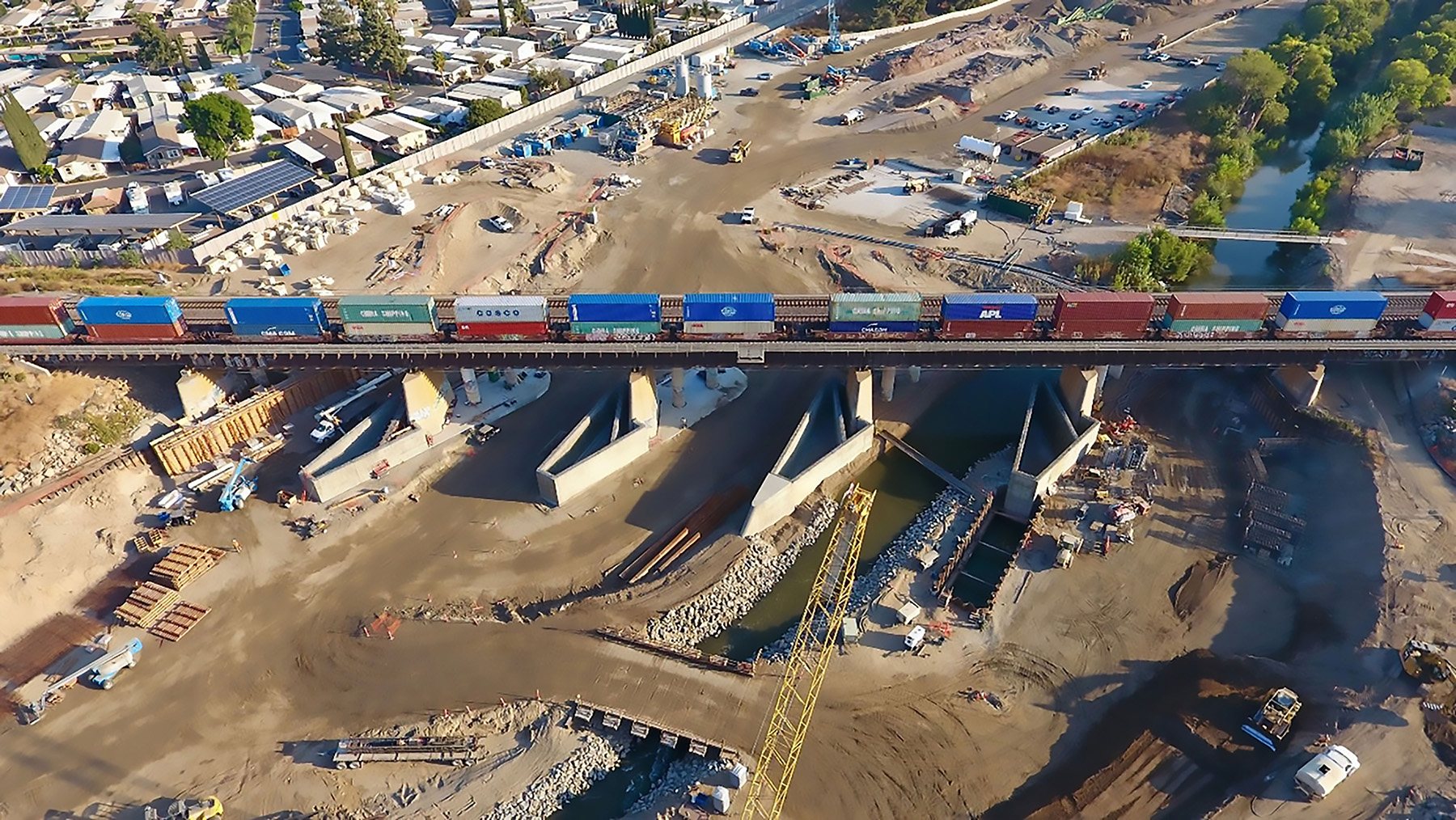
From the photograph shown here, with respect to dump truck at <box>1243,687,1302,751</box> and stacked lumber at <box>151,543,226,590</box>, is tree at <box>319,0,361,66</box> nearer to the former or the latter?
stacked lumber at <box>151,543,226,590</box>

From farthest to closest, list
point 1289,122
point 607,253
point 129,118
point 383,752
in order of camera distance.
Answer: point 1289,122, point 129,118, point 607,253, point 383,752

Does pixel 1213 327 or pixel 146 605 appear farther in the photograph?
pixel 1213 327

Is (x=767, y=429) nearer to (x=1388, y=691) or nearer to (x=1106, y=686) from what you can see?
(x=1106, y=686)

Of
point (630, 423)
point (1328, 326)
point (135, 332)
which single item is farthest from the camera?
point (630, 423)

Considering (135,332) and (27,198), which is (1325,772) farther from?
(27,198)

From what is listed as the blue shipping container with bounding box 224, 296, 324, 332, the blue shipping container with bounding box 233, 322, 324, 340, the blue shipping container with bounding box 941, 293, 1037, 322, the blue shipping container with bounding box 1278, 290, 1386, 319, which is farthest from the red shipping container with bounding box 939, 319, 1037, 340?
the blue shipping container with bounding box 233, 322, 324, 340

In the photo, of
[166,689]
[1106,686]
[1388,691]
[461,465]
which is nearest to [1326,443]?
[1388,691]

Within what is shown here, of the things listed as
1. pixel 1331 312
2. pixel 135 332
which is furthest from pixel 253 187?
pixel 1331 312

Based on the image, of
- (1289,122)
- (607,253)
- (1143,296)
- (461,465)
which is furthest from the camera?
(1289,122)
